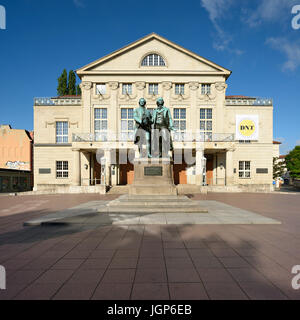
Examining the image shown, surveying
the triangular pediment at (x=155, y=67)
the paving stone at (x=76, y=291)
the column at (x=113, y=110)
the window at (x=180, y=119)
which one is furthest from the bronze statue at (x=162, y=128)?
the triangular pediment at (x=155, y=67)

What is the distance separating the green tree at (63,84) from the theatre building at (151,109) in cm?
1367

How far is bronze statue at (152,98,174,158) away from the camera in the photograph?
9070mm

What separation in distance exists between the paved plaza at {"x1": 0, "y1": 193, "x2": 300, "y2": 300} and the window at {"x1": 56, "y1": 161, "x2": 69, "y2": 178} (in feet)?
66.7

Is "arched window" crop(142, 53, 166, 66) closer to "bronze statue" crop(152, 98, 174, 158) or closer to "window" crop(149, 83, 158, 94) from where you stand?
"window" crop(149, 83, 158, 94)

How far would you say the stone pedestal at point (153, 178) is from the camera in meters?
8.54

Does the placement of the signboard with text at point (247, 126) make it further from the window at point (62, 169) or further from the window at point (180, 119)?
the window at point (62, 169)

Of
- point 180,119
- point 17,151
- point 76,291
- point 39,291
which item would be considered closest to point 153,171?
point 76,291

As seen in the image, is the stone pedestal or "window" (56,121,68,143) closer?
the stone pedestal

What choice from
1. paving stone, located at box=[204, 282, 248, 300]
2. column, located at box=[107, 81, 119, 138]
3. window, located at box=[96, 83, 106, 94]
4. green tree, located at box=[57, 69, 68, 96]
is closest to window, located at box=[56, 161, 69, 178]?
column, located at box=[107, 81, 119, 138]

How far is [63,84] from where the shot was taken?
3716 cm

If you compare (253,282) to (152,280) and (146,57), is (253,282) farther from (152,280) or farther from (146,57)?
(146,57)
